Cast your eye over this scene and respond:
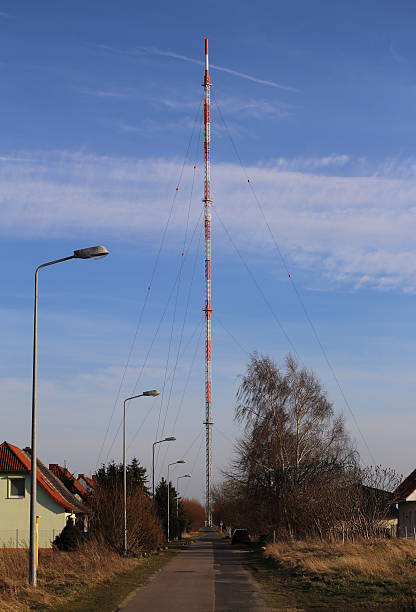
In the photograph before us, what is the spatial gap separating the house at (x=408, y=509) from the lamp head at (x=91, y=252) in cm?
4616

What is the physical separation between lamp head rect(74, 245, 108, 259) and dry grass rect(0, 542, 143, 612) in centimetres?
802

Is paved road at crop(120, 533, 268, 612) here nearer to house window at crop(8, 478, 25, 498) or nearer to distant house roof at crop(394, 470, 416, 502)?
house window at crop(8, 478, 25, 498)

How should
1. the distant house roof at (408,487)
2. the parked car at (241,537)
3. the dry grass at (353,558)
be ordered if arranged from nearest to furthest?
the dry grass at (353,558)
the distant house roof at (408,487)
the parked car at (241,537)

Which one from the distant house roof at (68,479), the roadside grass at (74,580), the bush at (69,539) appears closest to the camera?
the roadside grass at (74,580)

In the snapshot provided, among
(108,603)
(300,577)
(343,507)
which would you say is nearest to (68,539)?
(343,507)

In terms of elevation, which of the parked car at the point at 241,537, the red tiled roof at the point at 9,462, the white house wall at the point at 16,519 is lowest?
the parked car at the point at 241,537

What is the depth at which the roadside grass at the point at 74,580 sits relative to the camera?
1834 centimetres

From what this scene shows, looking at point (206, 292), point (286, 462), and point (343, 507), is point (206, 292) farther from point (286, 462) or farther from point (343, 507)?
point (343, 507)

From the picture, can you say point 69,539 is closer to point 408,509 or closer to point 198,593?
point 198,593

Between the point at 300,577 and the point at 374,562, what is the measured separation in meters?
2.43

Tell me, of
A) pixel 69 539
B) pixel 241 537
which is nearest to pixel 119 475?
pixel 69 539

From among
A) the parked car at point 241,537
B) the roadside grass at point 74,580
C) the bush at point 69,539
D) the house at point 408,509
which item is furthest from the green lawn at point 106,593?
the parked car at point 241,537

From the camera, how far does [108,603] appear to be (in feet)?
63.8

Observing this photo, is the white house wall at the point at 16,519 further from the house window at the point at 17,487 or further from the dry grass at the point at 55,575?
the dry grass at the point at 55,575
